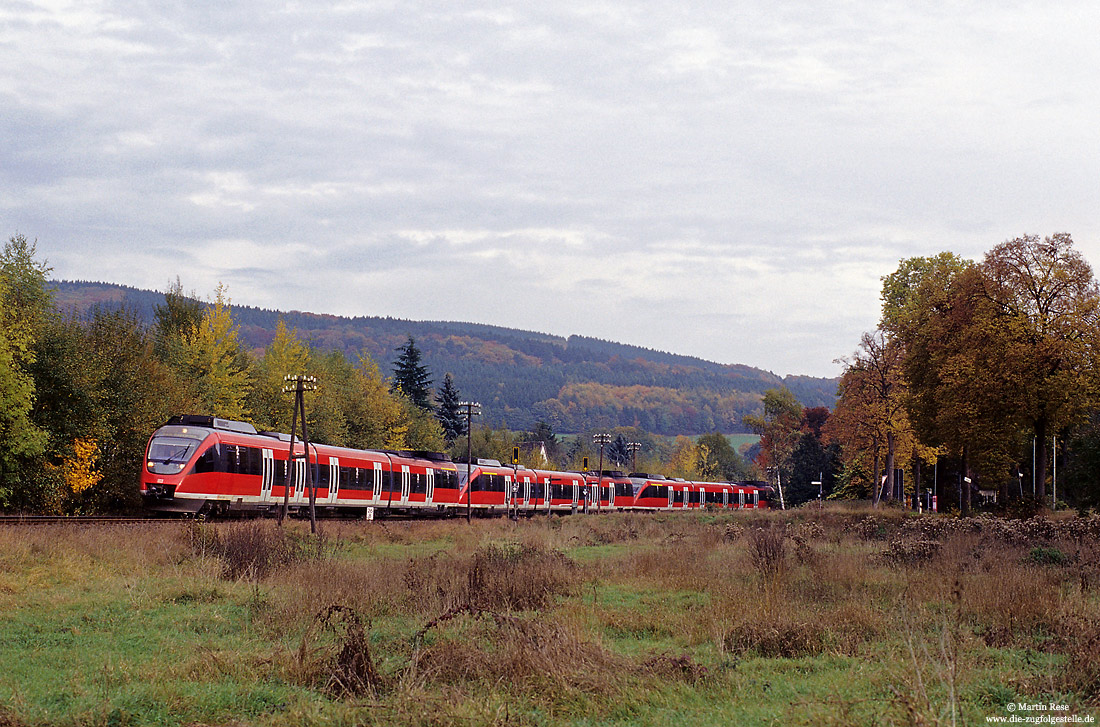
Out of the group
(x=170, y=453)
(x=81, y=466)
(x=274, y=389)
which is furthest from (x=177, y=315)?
(x=170, y=453)

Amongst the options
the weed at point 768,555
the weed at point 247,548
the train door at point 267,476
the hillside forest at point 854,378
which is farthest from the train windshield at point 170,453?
the weed at point 768,555

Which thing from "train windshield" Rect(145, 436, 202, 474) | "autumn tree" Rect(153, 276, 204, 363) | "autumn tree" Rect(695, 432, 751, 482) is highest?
"autumn tree" Rect(153, 276, 204, 363)

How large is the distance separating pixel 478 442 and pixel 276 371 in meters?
49.9

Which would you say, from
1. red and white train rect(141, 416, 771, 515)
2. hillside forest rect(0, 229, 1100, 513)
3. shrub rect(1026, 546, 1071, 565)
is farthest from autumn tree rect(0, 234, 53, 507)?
shrub rect(1026, 546, 1071, 565)

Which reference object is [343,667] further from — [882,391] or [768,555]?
[882,391]

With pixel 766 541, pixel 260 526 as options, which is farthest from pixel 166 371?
pixel 766 541

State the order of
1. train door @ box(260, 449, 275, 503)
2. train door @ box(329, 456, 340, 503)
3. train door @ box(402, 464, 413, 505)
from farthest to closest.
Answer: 1. train door @ box(402, 464, 413, 505)
2. train door @ box(329, 456, 340, 503)
3. train door @ box(260, 449, 275, 503)

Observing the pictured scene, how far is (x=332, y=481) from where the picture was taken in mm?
40750

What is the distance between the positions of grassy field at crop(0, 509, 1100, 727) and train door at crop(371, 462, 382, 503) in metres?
20.2

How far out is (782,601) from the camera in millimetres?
14844

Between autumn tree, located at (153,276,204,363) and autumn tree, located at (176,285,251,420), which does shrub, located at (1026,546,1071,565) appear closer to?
autumn tree, located at (176,285,251,420)

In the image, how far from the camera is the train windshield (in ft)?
99.5

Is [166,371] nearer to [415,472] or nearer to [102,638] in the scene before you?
[415,472]

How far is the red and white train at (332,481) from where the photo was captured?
30594 millimetres
